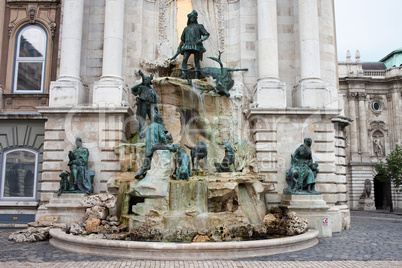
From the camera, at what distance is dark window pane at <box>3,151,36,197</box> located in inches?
713

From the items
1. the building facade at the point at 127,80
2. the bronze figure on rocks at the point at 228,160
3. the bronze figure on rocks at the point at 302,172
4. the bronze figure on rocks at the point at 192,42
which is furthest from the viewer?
the bronze figure on rocks at the point at 192,42

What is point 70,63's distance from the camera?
54.7 feet

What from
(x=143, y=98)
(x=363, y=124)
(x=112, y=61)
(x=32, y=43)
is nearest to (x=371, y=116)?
(x=363, y=124)

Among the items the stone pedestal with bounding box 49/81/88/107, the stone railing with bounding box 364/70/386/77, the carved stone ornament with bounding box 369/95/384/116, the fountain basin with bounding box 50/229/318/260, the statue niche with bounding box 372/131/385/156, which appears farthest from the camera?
the stone railing with bounding box 364/70/386/77

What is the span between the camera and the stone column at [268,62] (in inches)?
648

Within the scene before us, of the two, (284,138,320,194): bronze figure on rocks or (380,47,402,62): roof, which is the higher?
(380,47,402,62): roof

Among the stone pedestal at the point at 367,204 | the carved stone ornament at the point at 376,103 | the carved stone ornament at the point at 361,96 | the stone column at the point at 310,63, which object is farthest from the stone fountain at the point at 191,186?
the carved stone ornament at the point at 376,103

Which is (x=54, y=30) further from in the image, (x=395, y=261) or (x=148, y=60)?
(x=395, y=261)

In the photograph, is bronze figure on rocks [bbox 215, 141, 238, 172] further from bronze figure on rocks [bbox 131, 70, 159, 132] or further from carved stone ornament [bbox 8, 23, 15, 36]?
carved stone ornament [bbox 8, 23, 15, 36]

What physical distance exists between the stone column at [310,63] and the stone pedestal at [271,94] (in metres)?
0.91

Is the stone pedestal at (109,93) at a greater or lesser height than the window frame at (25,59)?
lesser

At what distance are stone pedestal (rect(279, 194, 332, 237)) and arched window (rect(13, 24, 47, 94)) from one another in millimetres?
14566

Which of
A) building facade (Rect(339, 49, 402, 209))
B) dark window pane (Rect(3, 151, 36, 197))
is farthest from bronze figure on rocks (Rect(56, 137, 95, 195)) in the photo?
building facade (Rect(339, 49, 402, 209))

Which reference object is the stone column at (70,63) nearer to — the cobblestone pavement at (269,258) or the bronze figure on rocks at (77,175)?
the bronze figure on rocks at (77,175)
